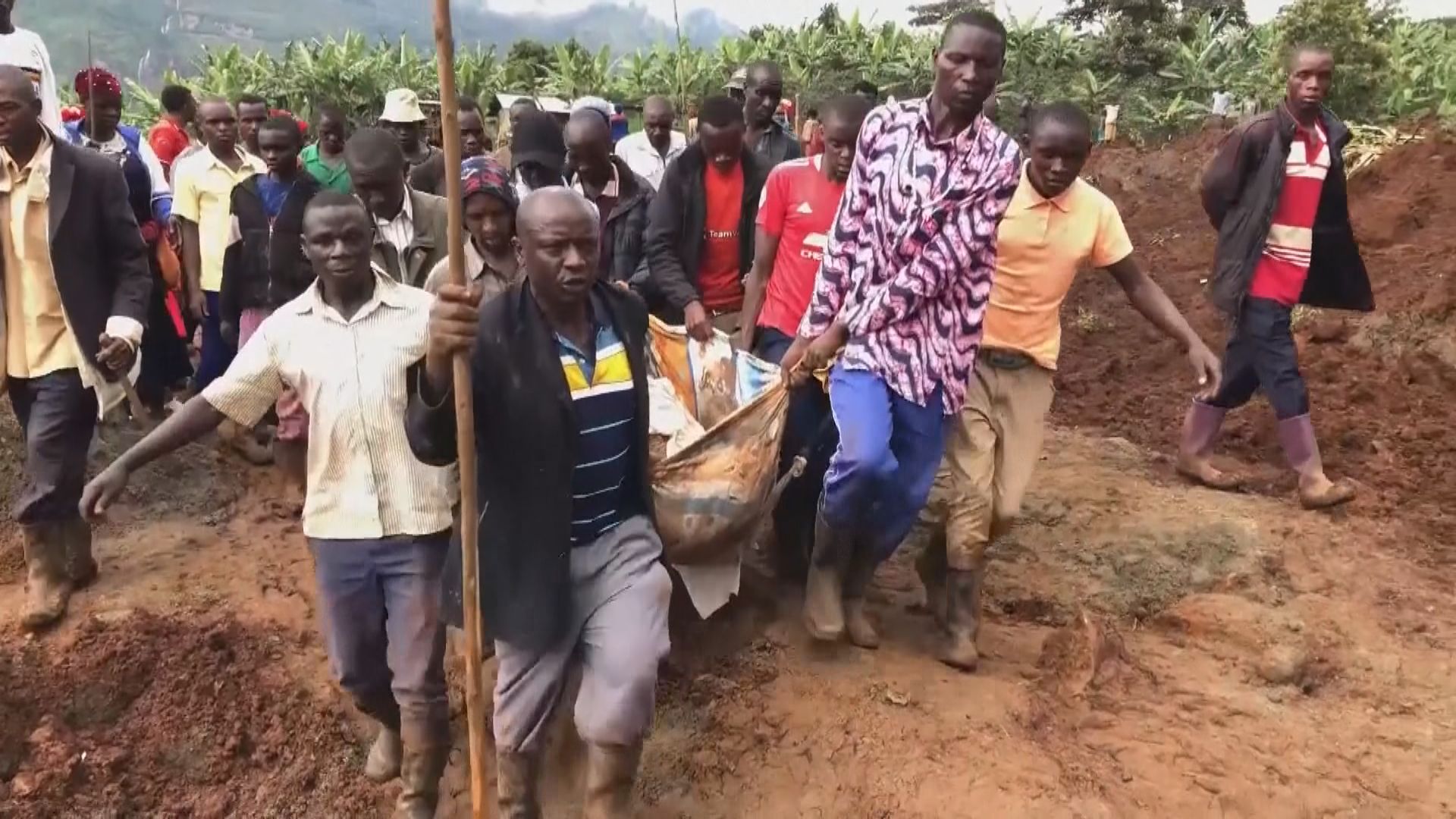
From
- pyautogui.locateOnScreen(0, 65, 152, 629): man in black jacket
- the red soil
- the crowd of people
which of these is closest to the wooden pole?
the crowd of people

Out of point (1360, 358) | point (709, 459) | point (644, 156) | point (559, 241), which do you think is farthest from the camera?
point (1360, 358)

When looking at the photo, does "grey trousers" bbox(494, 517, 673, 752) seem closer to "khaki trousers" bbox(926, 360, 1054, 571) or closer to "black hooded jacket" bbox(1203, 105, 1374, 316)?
"khaki trousers" bbox(926, 360, 1054, 571)

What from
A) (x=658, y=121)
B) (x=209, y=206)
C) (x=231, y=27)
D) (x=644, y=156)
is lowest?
(x=209, y=206)

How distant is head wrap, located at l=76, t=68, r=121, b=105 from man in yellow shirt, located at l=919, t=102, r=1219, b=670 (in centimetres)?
467

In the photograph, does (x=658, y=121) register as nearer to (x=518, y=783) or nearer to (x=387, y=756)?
(x=387, y=756)

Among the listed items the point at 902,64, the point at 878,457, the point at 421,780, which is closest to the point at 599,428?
the point at 878,457

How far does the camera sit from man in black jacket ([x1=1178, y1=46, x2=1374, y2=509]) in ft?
16.7

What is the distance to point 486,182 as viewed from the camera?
3.59 metres

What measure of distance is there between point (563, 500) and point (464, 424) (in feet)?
1.59

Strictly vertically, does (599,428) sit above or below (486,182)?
below

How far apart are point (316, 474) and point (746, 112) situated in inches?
143

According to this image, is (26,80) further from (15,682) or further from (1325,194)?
(1325,194)

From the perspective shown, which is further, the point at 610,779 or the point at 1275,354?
the point at 1275,354

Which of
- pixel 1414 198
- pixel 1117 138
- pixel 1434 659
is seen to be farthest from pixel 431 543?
pixel 1117 138
